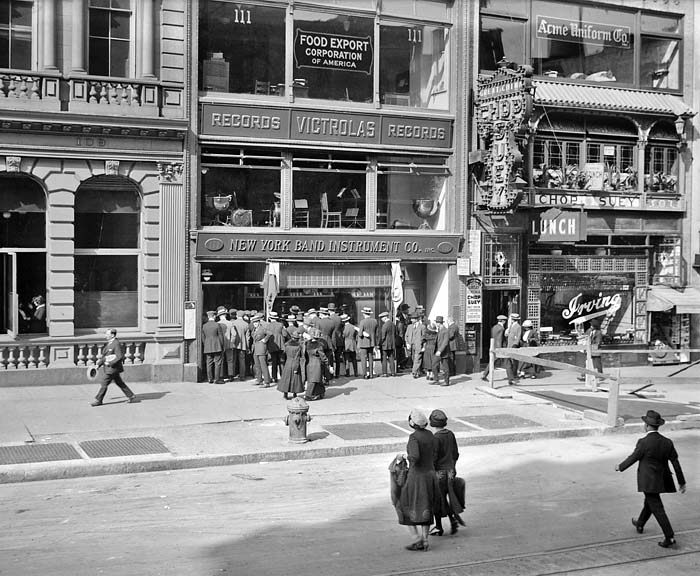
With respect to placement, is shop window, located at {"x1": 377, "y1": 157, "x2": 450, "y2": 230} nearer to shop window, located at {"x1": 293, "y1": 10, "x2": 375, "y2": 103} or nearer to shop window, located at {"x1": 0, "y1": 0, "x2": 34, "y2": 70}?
shop window, located at {"x1": 293, "y1": 10, "x2": 375, "y2": 103}

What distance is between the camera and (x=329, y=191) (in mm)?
24453

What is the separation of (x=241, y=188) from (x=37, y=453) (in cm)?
1071

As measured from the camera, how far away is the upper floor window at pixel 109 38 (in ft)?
71.2

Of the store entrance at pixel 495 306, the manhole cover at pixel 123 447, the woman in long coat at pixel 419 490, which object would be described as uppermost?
Result: the store entrance at pixel 495 306

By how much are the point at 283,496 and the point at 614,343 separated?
1829cm

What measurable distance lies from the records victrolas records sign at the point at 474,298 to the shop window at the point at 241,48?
25.0 feet

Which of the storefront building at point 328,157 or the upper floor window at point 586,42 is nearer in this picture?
the storefront building at point 328,157

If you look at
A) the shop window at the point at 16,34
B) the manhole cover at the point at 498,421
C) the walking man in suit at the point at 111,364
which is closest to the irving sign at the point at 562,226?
the manhole cover at the point at 498,421

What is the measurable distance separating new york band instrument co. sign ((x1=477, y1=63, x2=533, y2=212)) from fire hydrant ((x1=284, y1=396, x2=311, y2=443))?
36.5 feet

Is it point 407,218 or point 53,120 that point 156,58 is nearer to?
point 53,120

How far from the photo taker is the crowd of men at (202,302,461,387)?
71.6 ft

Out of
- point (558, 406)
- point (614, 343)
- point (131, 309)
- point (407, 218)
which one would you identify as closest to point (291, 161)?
point (407, 218)

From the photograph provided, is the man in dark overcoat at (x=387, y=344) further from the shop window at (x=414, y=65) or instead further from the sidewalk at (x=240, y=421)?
the shop window at (x=414, y=65)

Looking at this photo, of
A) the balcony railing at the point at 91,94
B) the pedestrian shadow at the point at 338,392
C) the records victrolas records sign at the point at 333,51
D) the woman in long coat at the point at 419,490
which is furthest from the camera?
the records victrolas records sign at the point at 333,51
